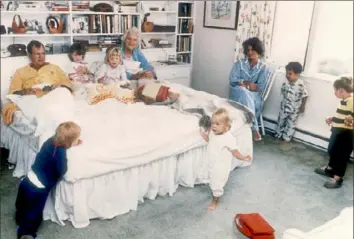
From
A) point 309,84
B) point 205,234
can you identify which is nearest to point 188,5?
point 309,84

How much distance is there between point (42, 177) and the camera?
1.70 metres

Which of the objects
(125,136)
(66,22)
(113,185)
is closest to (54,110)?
(125,136)

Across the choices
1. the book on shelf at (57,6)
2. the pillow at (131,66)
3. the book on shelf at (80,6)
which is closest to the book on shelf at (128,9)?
the book on shelf at (80,6)

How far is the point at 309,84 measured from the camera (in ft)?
9.07

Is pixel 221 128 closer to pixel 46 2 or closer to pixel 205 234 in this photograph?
pixel 205 234

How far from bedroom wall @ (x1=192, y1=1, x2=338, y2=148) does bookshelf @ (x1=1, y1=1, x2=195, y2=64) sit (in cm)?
12

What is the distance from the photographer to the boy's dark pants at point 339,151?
1947 millimetres

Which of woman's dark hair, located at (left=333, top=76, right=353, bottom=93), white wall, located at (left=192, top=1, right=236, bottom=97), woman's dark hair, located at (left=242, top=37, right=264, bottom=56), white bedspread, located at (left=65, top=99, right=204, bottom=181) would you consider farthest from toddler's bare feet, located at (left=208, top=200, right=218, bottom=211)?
white wall, located at (left=192, top=1, right=236, bottom=97)

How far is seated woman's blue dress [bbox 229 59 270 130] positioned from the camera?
10.2 ft

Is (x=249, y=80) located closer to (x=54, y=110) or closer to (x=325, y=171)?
(x=325, y=171)

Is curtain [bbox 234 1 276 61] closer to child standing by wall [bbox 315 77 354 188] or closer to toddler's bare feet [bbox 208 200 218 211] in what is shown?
child standing by wall [bbox 315 77 354 188]

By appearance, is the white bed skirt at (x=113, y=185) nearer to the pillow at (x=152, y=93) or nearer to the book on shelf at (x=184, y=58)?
the pillow at (x=152, y=93)

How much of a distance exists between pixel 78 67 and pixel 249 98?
1474 millimetres

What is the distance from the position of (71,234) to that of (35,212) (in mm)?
205
